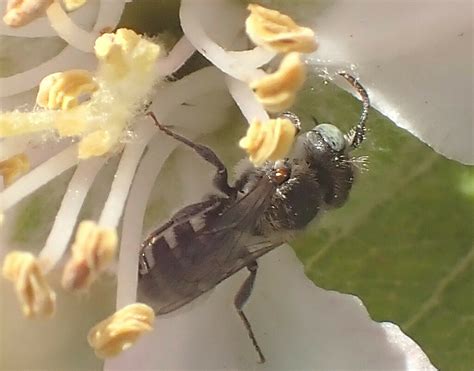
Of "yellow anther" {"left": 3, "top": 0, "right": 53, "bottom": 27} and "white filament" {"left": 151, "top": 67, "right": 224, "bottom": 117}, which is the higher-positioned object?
"yellow anther" {"left": 3, "top": 0, "right": 53, "bottom": 27}

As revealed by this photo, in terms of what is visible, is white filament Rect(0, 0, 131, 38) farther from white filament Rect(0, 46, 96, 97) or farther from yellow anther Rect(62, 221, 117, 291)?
yellow anther Rect(62, 221, 117, 291)

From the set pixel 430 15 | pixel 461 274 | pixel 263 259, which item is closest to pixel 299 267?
pixel 263 259

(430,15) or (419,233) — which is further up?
(430,15)

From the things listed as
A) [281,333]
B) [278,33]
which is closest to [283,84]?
[278,33]

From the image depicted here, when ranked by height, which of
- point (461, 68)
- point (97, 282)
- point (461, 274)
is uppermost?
point (461, 68)

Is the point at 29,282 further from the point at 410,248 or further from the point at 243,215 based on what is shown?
the point at 410,248

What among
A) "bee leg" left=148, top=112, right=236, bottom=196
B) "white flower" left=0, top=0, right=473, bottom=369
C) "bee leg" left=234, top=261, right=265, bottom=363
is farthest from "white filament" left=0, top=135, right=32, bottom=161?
"bee leg" left=234, top=261, right=265, bottom=363

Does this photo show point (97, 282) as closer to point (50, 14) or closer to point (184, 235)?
point (184, 235)
